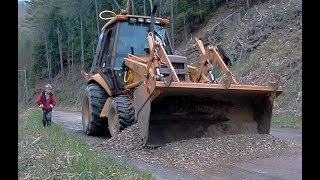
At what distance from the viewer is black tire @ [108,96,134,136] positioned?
9406 mm

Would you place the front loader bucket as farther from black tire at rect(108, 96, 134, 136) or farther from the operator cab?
the operator cab

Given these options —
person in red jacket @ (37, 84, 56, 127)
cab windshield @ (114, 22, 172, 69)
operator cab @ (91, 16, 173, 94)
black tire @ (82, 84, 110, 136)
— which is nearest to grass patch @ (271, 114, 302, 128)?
operator cab @ (91, 16, 173, 94)

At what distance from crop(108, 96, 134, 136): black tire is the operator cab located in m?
0.58

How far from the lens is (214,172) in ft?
22.2

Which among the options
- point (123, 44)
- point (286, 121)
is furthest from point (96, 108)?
point (286, 121)

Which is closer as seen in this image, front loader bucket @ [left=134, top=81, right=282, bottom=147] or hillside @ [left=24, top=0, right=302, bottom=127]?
front loader bucket @ [left=134, top=81, right=282, bottom=147]

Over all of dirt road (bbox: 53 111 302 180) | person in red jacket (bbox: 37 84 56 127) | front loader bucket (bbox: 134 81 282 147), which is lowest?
person in red jacket (bbox: 37 84 56 127)

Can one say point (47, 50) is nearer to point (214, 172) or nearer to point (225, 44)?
point (225, 44)

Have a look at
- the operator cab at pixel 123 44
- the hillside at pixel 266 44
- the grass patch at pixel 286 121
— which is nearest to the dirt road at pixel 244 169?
the operator cab at pixel 123 44

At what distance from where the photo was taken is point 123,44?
35.3 feet

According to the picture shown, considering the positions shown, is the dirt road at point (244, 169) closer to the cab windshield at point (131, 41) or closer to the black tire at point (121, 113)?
the black tire at point (121, 113)

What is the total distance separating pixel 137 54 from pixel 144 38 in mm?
420
